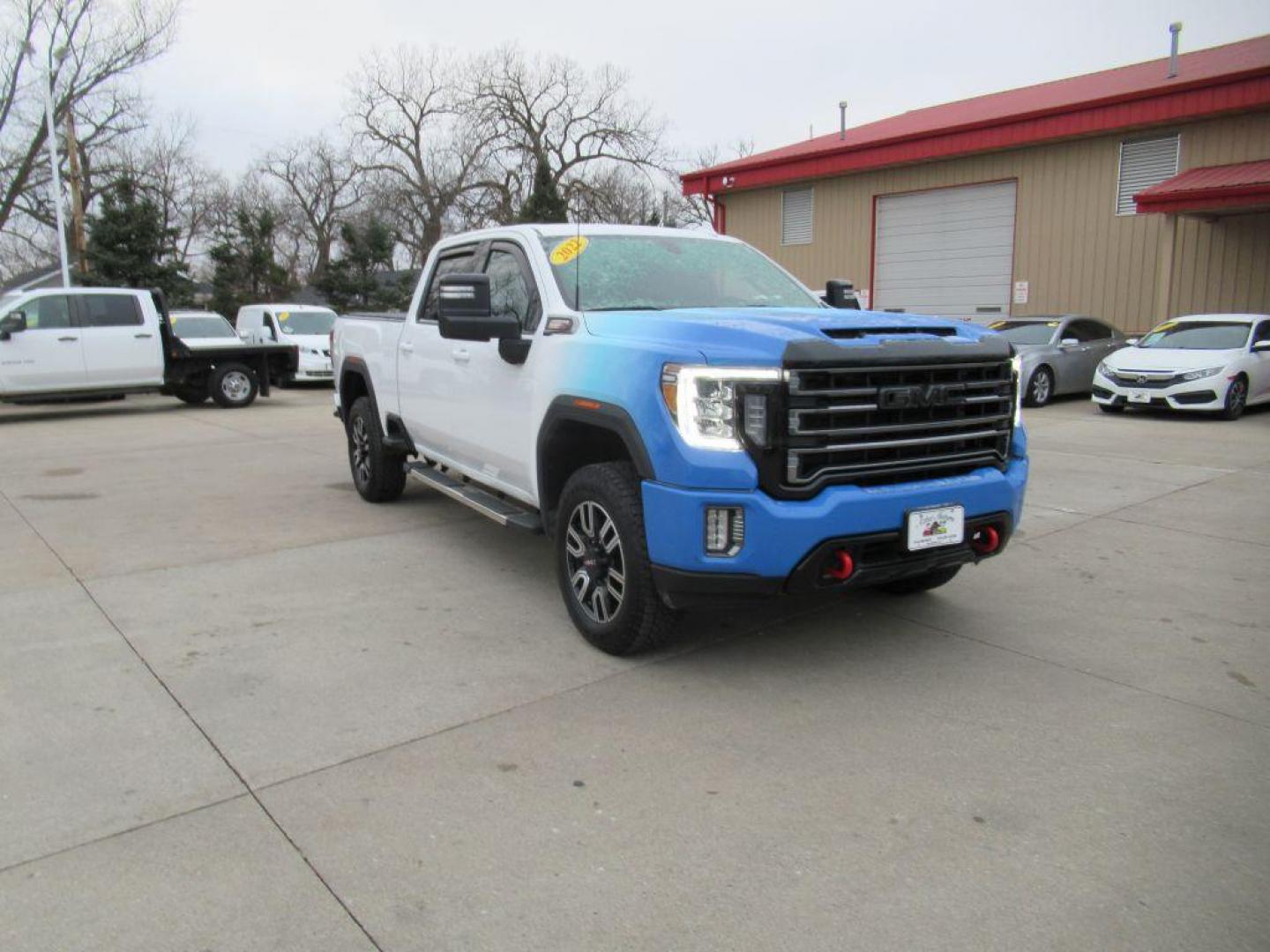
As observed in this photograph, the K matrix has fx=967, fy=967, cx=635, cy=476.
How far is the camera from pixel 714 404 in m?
3.79

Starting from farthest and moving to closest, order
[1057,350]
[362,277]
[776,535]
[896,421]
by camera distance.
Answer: [362,277] < [1057,350] < [896,421] < [776,535]

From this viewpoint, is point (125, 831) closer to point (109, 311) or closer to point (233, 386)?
point (109, 311)

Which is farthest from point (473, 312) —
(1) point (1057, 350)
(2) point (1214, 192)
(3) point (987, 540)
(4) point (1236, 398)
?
(2) point (1214, 192)

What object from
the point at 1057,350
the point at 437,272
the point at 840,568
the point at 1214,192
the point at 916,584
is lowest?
the point at 916,584

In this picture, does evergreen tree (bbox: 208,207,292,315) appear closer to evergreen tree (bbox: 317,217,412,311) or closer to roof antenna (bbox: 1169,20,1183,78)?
evergreen tree (bbox: 317,217,412,311)

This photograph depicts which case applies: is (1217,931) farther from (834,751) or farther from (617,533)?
(617,533)

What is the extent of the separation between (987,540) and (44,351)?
1388 cm

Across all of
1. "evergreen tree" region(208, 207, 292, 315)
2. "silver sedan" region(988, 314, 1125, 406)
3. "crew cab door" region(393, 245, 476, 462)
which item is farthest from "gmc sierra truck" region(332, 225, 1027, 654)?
"evergreen tree" region(208, 207, 292, 315)

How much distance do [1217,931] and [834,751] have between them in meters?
1.27

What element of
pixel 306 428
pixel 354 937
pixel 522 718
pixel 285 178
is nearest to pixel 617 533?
pixel 522 718

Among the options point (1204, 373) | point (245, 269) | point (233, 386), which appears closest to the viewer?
point (1204, 373)

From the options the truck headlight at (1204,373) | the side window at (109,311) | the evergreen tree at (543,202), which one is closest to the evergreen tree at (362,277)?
the evergreen tree at (543,202)

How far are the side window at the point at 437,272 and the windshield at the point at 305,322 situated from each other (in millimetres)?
14331

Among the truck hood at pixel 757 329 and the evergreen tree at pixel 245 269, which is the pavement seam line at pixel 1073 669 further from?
the evergreen tree at pixel 245 269
